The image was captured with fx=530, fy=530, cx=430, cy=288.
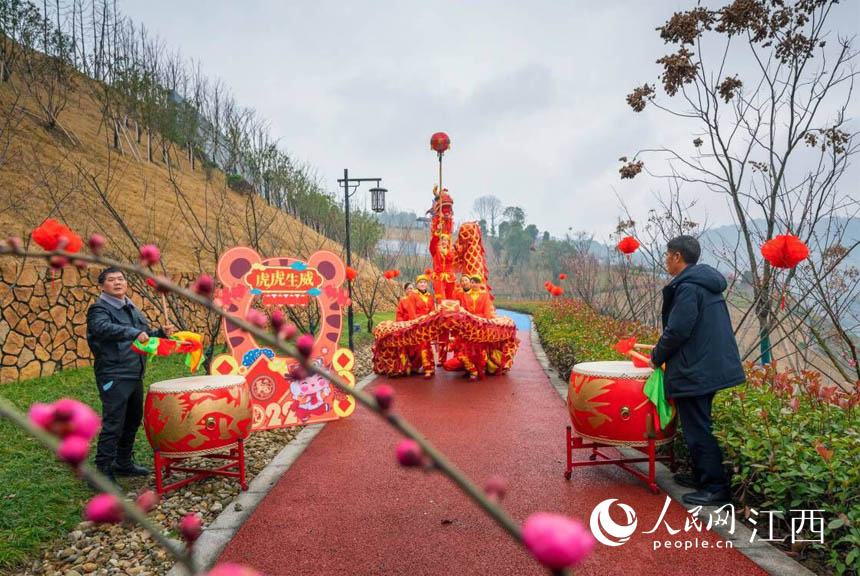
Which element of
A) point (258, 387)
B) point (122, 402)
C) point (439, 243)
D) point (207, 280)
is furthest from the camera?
point (439, 243)

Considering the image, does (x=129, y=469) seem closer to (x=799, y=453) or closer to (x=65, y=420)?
(x=65, y=420)

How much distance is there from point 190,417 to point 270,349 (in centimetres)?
169

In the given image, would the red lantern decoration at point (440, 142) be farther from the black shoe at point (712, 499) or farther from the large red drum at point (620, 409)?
the black shoe at point (712, 499)

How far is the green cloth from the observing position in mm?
3496

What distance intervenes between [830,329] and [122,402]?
7.10 m

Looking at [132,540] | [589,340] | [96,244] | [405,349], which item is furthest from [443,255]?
[96,244]

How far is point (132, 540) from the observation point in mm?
3109

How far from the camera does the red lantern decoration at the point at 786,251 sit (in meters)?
3.29

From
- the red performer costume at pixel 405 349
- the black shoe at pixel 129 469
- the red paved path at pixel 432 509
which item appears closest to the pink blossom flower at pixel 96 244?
the red paved path at pixel 432 509

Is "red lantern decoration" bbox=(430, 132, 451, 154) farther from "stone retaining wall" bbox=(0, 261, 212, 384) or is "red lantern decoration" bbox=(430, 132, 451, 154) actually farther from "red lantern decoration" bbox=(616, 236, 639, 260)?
"stone retaining wall" bbox=(0, 261, 212, 384)

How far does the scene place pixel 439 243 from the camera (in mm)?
9125

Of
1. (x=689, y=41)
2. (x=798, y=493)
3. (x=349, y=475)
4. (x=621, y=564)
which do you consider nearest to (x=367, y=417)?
(x=349, y=475)

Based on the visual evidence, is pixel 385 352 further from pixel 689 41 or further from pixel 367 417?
pixel 689 41

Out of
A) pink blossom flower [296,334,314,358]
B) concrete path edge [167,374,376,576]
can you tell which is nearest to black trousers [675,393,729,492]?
concrete path edge [167,374,376,576]
